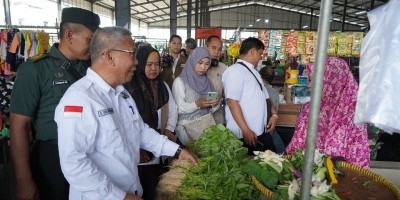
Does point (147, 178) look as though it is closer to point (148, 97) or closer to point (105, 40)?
point (148, 97)

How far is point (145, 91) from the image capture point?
2.51m

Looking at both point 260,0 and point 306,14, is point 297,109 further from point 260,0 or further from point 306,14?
point 306,14

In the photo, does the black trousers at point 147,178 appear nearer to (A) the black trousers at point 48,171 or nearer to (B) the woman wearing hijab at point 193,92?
(B) the woman wearing hijab at point 193,92

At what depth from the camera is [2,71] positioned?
16.7 ft

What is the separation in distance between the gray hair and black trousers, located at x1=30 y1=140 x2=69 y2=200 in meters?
0.72

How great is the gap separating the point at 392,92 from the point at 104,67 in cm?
118

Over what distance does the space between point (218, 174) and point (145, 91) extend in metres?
1.05

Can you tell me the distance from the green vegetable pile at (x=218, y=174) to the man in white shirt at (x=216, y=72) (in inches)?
41.6

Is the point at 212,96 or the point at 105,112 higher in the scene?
the point at 105,112

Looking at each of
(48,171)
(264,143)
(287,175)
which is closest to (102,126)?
(48,171)

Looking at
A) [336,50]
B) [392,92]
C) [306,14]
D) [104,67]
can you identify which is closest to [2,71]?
[104,67]

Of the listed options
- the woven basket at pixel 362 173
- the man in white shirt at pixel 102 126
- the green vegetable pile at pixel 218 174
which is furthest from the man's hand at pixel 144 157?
the woven basket at pixel 362 173

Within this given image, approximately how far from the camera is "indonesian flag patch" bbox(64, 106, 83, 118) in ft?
4.24

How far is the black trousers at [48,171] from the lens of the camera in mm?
1832
